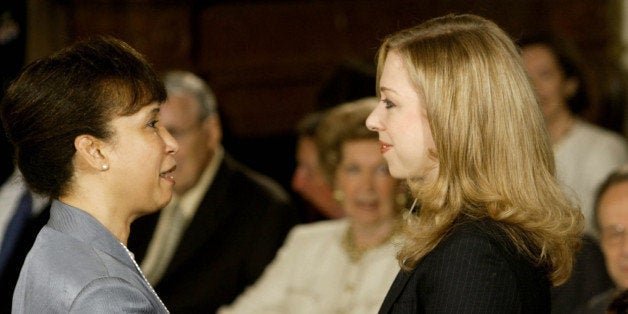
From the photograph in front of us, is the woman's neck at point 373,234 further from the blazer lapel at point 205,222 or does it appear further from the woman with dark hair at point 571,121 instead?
the woman with dark hair at point 571,121

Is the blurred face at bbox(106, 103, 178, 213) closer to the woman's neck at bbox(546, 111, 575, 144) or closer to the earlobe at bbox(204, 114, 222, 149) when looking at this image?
the earlobe at bbox(204, 114, 222, 149)

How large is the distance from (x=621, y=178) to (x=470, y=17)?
4.13ft

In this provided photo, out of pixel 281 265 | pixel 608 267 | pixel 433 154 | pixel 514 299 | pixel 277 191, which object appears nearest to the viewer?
pixel 514 299

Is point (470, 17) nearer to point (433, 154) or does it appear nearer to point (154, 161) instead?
point (433, 154)

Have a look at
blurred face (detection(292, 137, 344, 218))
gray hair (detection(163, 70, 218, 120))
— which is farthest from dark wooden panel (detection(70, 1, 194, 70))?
blurred face (detection(292, 137, 344, 218))

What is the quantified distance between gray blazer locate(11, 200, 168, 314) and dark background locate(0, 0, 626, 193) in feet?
10.5

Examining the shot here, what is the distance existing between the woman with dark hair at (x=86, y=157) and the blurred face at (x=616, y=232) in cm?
152

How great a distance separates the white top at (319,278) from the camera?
3322mm

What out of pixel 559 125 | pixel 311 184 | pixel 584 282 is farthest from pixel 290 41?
pixel 584 282

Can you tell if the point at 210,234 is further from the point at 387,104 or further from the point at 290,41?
the point at 387,104

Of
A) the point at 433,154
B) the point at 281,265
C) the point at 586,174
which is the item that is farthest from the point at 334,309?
the point at 433,154

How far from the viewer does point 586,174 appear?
409 centimetres

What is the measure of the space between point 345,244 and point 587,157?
3.72 ft

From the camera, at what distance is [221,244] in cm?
390
